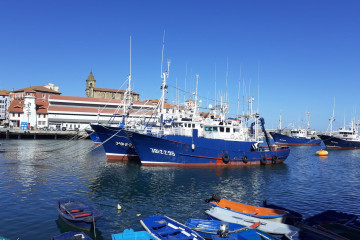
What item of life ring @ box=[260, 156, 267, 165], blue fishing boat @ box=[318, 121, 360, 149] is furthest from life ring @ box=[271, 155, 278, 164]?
blue fishing boat @ box=[318, 121, 360, 149]

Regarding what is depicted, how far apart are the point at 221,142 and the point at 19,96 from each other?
95897mm

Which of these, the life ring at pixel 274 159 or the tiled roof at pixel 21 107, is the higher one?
the tiled roof at pixel 21 107

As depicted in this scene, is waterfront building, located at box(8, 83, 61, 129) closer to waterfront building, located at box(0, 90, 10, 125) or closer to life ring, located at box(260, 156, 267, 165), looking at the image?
waterfront building, located at box(0, 90, 10, 125)

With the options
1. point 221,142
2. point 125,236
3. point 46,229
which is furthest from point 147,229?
point 221,142

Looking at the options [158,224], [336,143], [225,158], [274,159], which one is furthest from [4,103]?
[336,143]

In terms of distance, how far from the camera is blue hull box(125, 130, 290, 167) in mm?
31328

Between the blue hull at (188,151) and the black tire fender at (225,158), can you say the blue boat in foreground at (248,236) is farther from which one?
the black tire fender at (225,158)

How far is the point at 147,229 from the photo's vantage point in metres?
13.1

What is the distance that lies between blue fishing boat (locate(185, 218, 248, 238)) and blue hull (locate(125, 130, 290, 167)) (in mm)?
17095

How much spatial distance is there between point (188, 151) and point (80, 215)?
1957cm

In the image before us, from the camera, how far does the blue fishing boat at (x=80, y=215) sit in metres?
13.8

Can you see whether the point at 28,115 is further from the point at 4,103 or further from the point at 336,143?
the point at 336,143

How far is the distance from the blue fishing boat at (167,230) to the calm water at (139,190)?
1.53m

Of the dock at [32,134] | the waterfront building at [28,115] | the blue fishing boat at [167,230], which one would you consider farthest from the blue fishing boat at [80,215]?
the waterfront building at [28,115]
